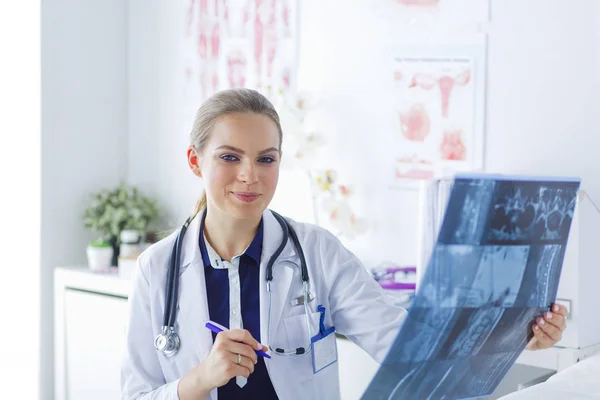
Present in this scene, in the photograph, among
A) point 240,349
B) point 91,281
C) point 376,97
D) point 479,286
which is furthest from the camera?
point 91,281

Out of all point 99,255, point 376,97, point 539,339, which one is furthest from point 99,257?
point 539,339

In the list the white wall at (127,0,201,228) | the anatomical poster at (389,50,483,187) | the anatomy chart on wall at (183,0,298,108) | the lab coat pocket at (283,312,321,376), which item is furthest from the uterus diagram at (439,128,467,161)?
the white wall at (127,0,201,228)

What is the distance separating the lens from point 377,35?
95.0 inches

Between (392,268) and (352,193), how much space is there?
0.33 metres

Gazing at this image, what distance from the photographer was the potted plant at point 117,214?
2.86m

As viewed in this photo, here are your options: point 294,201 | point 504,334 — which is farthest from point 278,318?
point 294,201

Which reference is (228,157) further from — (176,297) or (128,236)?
(128,236)

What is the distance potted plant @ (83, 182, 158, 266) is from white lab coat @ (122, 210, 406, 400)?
4.47 feet

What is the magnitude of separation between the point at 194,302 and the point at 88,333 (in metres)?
1.46

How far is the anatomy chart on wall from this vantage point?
2.66 meters

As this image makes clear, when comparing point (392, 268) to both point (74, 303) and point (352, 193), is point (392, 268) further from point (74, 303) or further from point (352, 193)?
point (74, 303)

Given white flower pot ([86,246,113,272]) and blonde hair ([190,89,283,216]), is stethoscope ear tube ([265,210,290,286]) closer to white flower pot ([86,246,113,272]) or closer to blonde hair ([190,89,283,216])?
blonde hair ([190,89,283,216])

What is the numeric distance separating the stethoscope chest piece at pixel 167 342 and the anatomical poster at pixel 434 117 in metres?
1.14

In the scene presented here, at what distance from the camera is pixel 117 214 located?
2.86 meters
